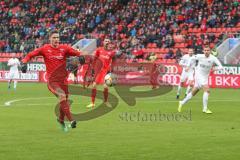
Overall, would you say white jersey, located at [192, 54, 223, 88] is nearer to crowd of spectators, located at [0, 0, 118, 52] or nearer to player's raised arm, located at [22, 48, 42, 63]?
player's raised arm, located at [22, 48, 42, 63]

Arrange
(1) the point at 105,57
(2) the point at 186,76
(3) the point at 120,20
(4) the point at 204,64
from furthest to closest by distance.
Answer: (3) the point at 120,20 < (2) the point at 186,76 < (1) the point at 105,57 < (4) the point at 204,64

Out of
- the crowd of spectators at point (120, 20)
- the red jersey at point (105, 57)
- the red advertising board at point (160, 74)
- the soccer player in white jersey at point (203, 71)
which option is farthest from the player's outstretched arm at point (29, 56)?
the crowd of spectators at point (120, 20)

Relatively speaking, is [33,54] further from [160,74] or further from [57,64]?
[160,74]

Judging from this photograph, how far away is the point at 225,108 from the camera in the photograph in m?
22.6

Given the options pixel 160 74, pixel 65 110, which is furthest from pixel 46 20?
pixel 65 110

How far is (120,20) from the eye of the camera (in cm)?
4875

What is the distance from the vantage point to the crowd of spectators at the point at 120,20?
4297 cm

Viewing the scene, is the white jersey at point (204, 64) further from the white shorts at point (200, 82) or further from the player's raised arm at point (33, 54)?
the player's raised arm at point (33, 54)

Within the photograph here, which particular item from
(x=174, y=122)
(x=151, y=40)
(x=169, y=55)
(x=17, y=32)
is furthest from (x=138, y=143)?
(x=17, y=32)

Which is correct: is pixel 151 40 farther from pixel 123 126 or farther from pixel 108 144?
pixel 108 144

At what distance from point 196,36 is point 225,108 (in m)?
19.8

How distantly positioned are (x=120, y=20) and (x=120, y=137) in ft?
116

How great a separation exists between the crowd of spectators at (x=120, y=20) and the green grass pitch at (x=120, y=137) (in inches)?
878

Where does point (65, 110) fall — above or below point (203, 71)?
below
